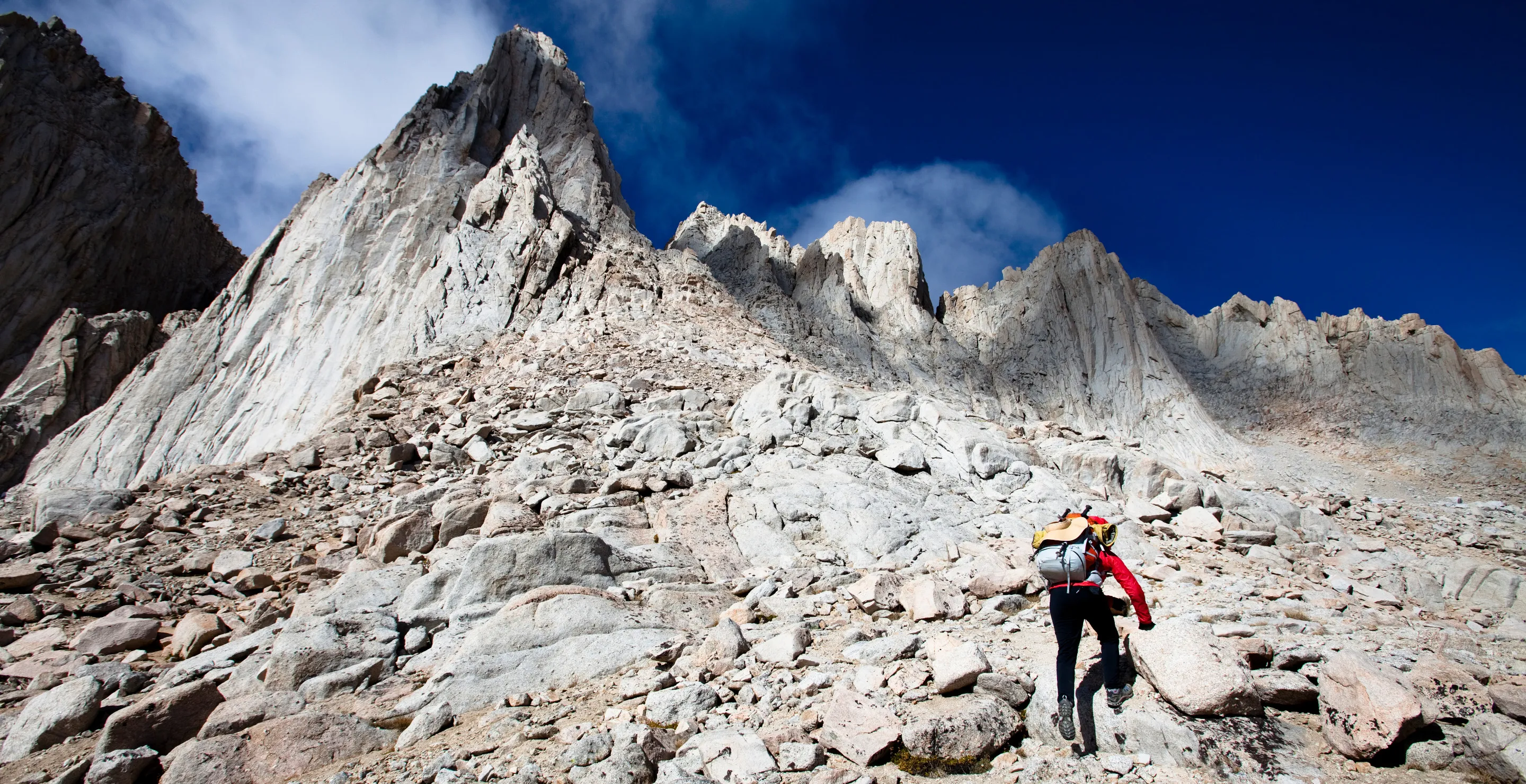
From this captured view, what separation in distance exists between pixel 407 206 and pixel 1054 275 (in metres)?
39.4

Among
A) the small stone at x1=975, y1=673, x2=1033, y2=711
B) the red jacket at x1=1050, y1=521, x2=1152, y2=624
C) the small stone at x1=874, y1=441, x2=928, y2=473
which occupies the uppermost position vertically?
the small stone at x1=874, y1=441, x2=928, y2=473

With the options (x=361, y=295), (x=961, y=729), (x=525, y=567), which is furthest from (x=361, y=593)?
(x=361, y=295)

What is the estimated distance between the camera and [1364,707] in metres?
4.39

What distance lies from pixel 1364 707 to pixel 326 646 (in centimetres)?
926

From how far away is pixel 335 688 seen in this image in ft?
22.1

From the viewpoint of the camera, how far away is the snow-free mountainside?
4891 millimetres

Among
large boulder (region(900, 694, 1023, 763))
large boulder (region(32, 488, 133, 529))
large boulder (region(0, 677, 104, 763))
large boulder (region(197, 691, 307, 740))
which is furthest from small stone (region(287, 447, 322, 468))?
large boulder (region(900, 694, 1023, 763))

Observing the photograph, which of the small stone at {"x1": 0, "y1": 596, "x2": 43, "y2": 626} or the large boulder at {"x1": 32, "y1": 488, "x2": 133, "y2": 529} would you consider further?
the large boulder at {"x1": 32, "y1": 488, "x2": 133, "y2": 529}

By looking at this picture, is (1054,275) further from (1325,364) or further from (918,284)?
(1325,364)

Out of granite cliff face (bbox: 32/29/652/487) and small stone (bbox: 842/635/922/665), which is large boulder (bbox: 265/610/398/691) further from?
granite cliff face (bbox: 32/29/652/487)

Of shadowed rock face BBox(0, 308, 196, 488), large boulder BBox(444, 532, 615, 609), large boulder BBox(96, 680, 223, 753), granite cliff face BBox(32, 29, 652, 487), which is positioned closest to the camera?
large boulder BBox(96, 680, 223, 753)

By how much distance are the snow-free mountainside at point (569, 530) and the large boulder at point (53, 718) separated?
34mm

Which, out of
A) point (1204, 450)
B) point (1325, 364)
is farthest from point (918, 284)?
point (1325, 364)

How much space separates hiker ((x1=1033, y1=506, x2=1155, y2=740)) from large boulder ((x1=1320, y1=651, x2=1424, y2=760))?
115 cm
